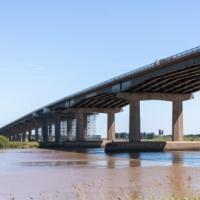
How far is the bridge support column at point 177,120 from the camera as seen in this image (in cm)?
9288

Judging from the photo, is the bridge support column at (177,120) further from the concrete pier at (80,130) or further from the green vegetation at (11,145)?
the concrete pier at (80,130)

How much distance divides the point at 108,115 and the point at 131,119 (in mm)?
39432

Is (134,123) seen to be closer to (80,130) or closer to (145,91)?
(145,91)

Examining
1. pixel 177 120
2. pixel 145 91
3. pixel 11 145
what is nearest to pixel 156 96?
pixel 145 91

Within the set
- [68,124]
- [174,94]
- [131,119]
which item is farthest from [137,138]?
[68,124]

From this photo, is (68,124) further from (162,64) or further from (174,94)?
(162,64)

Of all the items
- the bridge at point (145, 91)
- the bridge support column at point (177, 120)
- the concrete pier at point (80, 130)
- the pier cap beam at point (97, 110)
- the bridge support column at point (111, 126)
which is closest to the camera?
the bridge at point (145, 91)

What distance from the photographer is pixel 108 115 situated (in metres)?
130

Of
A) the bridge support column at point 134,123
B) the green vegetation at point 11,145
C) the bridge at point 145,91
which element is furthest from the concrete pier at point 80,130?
the bridge support column at point 134,123

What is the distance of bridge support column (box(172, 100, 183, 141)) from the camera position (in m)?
92.9

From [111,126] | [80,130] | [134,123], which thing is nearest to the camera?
[134,123]

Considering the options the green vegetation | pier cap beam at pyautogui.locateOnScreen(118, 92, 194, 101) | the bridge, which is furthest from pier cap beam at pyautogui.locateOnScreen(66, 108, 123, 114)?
pier cap beam at pyautogui.locateOnScreen(118, 92, 194, 101)

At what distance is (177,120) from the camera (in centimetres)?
9294

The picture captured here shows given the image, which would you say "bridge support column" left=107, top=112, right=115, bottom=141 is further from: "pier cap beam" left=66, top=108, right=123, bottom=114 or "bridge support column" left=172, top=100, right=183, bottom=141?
"bridge support column" left=172, top=100, right=183, bottom=141
